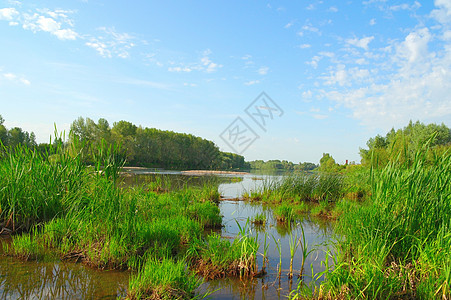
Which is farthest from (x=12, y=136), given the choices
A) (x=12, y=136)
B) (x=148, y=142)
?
(x=148, y=142)

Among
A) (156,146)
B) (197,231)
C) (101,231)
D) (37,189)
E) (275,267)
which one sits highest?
(156,146)

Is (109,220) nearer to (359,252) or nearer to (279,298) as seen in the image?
(279,298)

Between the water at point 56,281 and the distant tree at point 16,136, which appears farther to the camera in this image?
the distant tree at point 16,136

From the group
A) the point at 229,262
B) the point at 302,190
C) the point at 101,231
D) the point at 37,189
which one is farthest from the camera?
the point at 302,190

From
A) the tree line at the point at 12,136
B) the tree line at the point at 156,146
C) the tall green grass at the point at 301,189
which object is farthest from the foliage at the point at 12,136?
the tall green grass at the point at 301,189

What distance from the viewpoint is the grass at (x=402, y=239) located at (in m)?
2.96

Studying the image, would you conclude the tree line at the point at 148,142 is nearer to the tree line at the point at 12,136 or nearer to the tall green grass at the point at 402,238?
the tree line at the point at 12,136

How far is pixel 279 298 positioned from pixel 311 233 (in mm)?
3554

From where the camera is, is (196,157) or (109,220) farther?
(196,157)

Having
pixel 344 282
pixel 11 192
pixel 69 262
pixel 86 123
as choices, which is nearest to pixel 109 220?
pixel 69 262

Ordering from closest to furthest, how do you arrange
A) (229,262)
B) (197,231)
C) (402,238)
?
(402,238) < (229,262) < (197,231)

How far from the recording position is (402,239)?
345 centimetres

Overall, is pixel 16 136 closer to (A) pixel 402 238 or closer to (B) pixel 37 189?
(B) pixel 37 189

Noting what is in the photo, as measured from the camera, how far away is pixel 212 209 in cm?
752
